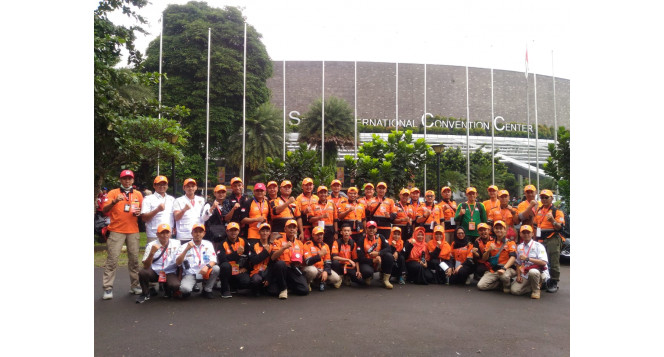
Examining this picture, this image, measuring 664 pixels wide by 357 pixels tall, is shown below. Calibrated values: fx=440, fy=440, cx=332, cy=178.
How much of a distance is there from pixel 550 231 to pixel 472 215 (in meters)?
1.30

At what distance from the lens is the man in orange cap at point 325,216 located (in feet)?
23.6

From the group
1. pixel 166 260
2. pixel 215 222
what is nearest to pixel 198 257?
pixel 166 260

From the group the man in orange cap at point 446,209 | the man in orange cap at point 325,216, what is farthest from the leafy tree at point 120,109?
the man in orange cap at point 446,209

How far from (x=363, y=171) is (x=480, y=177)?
1034 centimetres

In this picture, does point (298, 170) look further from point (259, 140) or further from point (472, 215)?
point (259, 140)

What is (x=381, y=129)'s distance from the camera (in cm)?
3209

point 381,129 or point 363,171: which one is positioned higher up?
point 381,129

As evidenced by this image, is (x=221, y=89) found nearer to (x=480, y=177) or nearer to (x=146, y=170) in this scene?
(x=146, y=170)

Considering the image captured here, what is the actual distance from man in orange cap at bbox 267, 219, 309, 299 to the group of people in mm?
14

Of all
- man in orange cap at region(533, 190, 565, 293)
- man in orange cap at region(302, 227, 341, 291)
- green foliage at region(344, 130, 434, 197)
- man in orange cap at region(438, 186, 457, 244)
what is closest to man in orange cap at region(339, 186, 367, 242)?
man in orange cap at region(302, 227, 341, 291)

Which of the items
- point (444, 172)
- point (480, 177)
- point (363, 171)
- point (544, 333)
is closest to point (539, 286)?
point (544, 333)

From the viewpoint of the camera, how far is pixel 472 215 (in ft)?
25.1

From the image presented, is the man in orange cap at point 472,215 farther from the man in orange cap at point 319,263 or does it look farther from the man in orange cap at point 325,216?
the man in orange cap at point 319,263

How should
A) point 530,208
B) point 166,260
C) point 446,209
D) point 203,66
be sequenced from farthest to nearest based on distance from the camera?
point 203,66 < point 446,209 < point 530,208 < point 166,260
